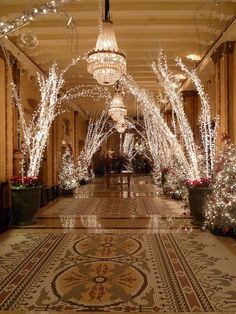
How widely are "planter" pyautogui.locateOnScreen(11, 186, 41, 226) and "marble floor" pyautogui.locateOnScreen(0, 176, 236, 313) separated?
9.8 inches

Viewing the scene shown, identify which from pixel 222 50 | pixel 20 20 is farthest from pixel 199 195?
pixel 20 20

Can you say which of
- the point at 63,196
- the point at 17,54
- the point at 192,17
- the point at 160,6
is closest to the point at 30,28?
the point at 17,54

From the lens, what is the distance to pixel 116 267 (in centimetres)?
366

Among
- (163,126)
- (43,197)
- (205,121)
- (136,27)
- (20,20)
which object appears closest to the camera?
(20,20)

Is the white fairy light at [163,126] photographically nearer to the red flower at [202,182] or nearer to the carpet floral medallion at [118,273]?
the red flower at [202,182]

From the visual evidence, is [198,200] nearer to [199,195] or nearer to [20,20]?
[199,195]

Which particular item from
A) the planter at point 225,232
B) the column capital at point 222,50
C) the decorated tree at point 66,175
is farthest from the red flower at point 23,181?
the column capital at point 222,50

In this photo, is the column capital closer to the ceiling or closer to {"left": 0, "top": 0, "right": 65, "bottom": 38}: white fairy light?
the ceiling

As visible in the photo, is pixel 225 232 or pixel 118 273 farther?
pixel 225 232

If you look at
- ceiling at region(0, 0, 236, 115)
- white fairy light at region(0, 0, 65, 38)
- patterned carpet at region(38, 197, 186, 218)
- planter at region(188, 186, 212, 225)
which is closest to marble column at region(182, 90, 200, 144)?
ceiling at region(0, 0, 236, 115)

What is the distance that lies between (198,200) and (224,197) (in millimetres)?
832

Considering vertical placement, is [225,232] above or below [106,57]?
below

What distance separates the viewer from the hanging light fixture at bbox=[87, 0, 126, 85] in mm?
3871

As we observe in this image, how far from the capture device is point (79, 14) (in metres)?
5.33
